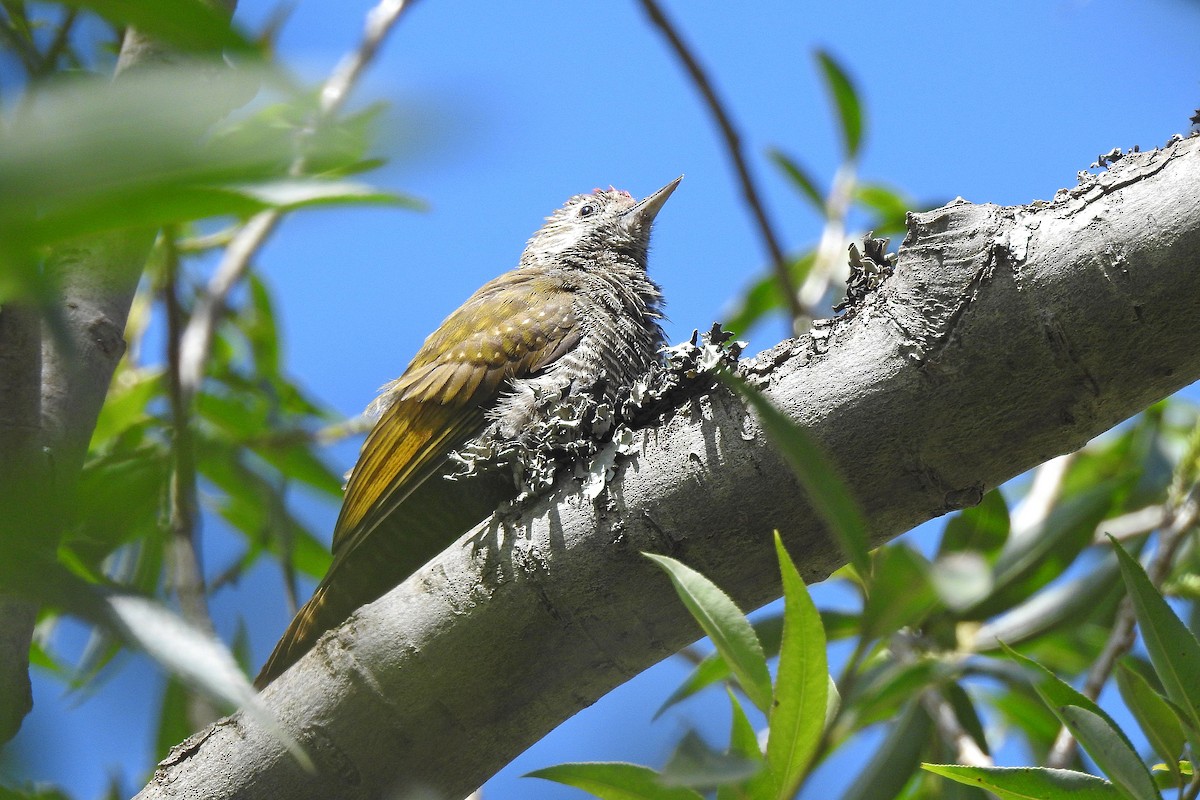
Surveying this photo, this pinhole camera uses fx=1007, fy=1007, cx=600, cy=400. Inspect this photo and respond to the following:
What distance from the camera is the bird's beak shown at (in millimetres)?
4457

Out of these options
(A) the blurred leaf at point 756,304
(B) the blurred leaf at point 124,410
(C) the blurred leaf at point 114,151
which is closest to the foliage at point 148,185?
(C) the blurred leaf at point 114,151

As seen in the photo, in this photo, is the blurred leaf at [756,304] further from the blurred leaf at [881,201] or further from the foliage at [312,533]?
the blurred leaf at [881,201]

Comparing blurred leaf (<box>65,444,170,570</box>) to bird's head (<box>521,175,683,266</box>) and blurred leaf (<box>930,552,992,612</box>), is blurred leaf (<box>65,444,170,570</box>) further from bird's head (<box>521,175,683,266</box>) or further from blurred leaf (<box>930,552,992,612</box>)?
bird's head (<box>521,175,683,266</box>)

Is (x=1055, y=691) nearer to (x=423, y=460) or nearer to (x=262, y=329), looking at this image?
(x=423, y=460)

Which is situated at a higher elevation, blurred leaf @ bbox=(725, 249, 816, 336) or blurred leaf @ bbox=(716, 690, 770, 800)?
blurred leaf @ bbox=(725, 249, 816, 336)

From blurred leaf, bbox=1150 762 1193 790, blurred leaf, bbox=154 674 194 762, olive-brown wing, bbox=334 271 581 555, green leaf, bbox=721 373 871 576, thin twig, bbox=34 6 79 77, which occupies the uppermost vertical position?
thin twig, bbox=34 6 79 77

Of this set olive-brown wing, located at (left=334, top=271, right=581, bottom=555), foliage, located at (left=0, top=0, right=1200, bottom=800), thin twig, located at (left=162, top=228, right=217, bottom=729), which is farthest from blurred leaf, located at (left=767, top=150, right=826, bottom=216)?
thin twig, located at (left=162, top=228, right=217, bottom=729)

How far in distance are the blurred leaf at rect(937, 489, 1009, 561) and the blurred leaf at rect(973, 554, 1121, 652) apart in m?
0.25

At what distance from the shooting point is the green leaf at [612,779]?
1.46 m

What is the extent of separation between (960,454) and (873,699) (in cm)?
70

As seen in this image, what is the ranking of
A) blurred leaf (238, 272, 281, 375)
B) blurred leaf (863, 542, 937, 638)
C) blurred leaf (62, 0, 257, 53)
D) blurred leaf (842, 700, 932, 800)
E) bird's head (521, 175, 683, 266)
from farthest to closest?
1. bird's head (521, 175, 683, 266)
2. blurred leaf (238, 272, 281, 375)
3. blurred leaf (842, 700, 932, 800)
4. blurred leaf (863, 542, 937, 638)
5. blurred leaf (62, 0, 257, 53)

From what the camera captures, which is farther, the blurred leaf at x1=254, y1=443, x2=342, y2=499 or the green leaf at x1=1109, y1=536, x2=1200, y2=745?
the blurred leaf at x1=254, y1=443, x2=342, y2=499

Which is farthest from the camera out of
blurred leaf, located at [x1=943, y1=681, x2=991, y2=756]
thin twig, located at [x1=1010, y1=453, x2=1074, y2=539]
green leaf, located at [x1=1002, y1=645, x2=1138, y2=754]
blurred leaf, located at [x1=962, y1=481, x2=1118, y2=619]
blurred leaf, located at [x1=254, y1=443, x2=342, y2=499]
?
thin twig, located at [x1=1010, y1=453, x2=1074, y2=539]

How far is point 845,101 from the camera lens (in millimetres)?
3949
